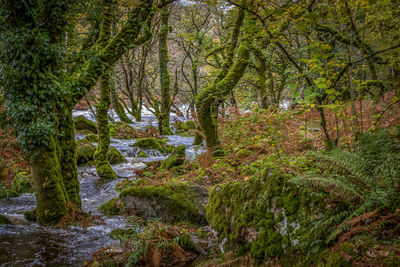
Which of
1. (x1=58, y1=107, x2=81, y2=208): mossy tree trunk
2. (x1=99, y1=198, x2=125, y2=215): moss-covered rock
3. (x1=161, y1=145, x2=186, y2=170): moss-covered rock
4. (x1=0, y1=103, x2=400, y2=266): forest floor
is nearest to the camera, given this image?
(x1=0, y1=103, x2=400, y2=266): forest floor

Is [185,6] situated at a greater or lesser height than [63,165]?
greater

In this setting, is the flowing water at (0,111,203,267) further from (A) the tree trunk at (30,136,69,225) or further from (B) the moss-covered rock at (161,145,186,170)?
(B) the moss-covered rock at (161,145,186,170)

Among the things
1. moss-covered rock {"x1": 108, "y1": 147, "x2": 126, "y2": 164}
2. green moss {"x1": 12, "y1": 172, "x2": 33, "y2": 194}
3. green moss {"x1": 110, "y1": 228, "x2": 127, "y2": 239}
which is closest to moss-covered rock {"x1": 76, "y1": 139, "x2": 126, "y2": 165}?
moss-covered rock {"x1": 108, "y1": 147, "x2": 126, "y2": 164}

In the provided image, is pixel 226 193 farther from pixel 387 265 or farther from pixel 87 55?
pixel 87 55

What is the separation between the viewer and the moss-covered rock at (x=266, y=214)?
2490 mm

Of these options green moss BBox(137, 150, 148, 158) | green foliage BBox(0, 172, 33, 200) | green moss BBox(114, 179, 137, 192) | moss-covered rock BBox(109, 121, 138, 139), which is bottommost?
green moss BBox(114, 179, 137, 192)

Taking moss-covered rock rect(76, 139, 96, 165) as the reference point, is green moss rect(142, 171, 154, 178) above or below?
below

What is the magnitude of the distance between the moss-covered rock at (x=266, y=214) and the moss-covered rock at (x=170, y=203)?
1.98 metres

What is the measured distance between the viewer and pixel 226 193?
3629 mm

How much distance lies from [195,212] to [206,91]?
3.73m

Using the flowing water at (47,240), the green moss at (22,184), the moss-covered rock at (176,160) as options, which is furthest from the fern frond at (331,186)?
the green moss at (22,184)

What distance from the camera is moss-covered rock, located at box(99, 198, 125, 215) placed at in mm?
6634

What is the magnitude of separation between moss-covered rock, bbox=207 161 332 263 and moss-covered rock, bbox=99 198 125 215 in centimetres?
363

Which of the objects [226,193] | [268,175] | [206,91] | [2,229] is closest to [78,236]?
[2,229]
